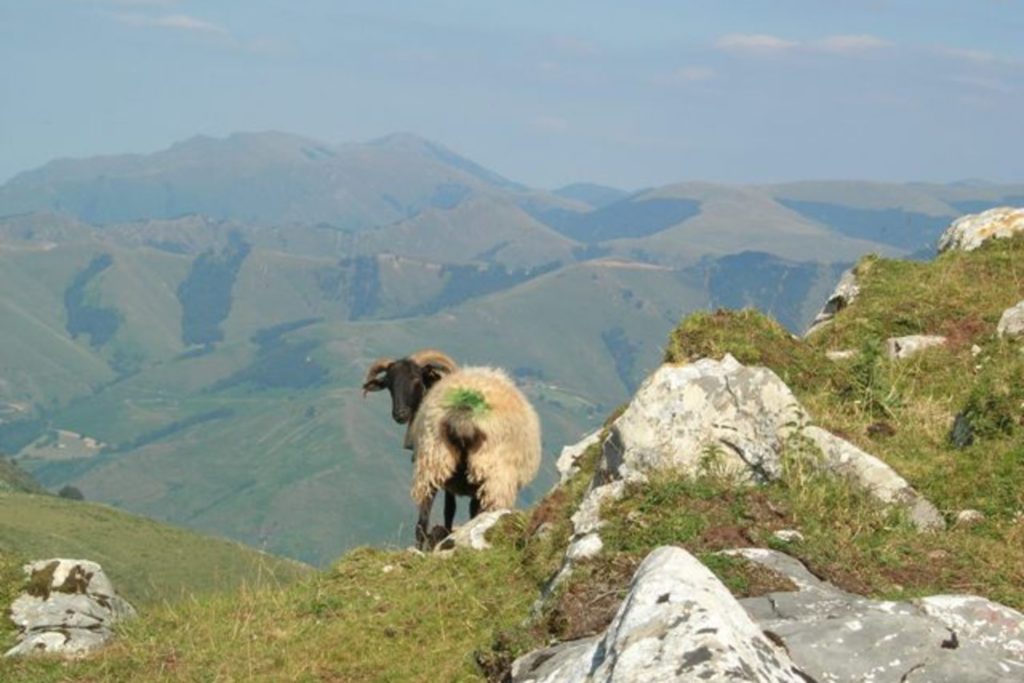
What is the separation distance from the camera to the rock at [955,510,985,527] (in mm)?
13375

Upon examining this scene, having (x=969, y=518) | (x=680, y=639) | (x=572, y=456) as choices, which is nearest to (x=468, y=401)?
(x=572, y=456)

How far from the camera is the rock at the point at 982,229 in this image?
2977 cm

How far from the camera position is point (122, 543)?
270 ft

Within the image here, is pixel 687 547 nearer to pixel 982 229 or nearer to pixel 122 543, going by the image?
pixel 982 229

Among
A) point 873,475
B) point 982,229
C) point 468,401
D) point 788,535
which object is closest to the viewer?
point 788,535

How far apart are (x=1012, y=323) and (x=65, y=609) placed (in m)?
15.5

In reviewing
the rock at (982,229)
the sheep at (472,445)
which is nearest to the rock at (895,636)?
the sheep at (472,445)

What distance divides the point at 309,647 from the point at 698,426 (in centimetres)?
509

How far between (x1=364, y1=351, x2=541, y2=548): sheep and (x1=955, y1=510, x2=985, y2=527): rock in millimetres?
9008

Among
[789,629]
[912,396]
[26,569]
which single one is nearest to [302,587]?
[26,569]

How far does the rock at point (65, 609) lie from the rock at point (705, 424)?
721 cm

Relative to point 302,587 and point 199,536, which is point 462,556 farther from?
point 199,536

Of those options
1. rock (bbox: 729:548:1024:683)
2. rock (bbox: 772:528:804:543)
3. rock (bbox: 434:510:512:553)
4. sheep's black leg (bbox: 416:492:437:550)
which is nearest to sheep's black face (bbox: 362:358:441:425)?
sheep's black leg (bbox: 416:492:437:550)

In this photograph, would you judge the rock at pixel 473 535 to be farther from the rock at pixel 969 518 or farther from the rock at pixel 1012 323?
the rock at pixel 1012 323
